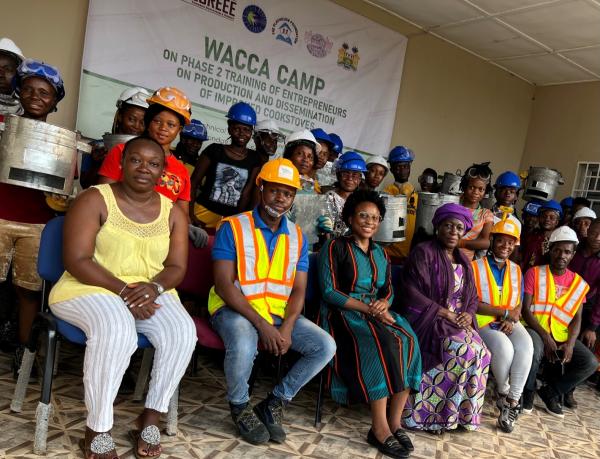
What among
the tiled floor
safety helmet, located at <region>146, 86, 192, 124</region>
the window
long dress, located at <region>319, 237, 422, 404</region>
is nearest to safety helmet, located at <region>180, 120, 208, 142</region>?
safety helmet, located at <region>146, 86, 192, 124</region>

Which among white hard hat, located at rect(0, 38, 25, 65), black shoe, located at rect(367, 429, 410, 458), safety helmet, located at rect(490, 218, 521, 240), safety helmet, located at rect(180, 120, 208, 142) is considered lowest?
black shoe, located at rect(367, 429, 410, 458)

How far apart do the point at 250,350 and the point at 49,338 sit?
0.88 metres

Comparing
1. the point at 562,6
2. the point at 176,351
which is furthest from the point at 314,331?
the point at 562,6

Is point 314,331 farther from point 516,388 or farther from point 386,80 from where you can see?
point 386,80

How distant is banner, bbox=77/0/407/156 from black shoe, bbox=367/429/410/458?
11.6 feet

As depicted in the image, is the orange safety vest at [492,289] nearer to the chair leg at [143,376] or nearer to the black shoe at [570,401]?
the black shoe at [570,401]

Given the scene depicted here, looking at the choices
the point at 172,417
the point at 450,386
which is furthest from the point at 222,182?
the point at 450,386

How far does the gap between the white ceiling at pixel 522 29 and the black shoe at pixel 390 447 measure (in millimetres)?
4636

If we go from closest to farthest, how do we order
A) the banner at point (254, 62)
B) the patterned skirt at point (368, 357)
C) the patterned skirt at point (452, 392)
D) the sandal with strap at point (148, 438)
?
the sandal with strap at point (148, 438), the patterned skirt at point (368, 357), the patterned skirt at point (452, 392), the banner at point (254, 62)

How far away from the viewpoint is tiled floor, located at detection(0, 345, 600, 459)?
7.90ft

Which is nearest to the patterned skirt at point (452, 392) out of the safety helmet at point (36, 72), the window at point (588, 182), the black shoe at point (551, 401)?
the black shoe at point (551, 401)

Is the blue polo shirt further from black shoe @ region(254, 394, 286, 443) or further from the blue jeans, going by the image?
black shoe @ region(254, 394, 286, 443)

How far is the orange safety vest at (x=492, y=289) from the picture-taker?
12.5 feet

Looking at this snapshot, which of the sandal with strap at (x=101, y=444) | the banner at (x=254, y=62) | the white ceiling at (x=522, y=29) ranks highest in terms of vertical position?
the white ceiling at (x=522, y=29)
